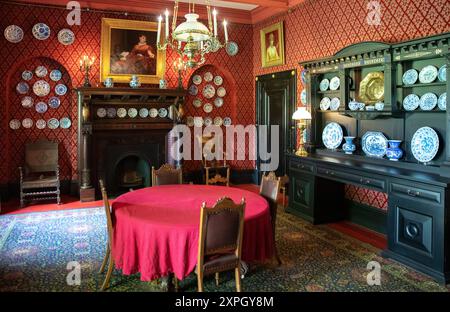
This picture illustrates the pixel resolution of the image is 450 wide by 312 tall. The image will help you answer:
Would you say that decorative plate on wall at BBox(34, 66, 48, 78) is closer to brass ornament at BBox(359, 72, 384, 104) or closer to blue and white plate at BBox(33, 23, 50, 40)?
blue and white plate at BBox(33, 23, 50, 40)

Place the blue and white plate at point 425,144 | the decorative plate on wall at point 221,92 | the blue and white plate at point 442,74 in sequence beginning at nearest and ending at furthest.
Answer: the blue and white plate at point 442,74
the blue and white plate at point 425,144
the decorative plate on wall at point 221,92

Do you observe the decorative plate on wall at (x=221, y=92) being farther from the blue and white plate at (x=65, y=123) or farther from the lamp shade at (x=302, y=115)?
the blue and white plate at (x=65, y=123)

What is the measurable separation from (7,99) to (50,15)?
5.87 ft

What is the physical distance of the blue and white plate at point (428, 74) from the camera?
466cm

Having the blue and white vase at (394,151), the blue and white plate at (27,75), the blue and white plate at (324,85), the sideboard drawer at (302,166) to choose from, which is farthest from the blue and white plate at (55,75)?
the blue and white vase at (394,151)

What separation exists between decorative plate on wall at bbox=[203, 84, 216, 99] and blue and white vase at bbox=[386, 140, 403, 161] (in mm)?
4763

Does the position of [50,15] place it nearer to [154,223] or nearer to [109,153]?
[109,153]

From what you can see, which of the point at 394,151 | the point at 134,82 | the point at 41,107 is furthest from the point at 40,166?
the point at 394,151

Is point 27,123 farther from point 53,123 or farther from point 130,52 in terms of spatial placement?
point 130,52

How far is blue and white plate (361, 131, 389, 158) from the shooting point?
5.42 metres

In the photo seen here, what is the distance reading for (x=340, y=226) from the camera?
5.89 meters

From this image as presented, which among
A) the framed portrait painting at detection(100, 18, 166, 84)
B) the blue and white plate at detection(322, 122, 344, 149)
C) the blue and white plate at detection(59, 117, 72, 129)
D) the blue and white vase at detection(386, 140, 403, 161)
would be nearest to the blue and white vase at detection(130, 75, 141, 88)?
the framed portrait painting at detection(100, 18, 166, 84)

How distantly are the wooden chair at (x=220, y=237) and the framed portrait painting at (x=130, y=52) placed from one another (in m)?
5.52

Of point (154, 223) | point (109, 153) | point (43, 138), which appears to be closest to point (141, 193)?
point (154, 223)
